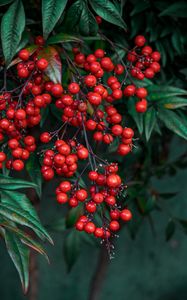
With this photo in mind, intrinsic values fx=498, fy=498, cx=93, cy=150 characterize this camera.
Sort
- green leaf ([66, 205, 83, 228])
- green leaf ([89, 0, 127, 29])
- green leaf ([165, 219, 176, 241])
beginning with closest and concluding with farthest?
green leaf ([89, 0, 127, 29]) → green leaf ([66, 205, 83, 228]) → green leaf ([165, 219, 176, 241])

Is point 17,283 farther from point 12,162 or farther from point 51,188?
point 12,162

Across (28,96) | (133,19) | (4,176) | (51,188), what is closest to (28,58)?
(28,96)

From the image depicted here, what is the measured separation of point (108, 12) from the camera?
717 mm

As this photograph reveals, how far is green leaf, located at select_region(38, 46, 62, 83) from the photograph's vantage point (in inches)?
25.9

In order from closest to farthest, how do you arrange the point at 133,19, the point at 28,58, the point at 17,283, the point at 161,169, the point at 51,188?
the point at 28,58 < the point at 133,19 < the point at 161,169 < the point at 51,188 < the point at 17,283

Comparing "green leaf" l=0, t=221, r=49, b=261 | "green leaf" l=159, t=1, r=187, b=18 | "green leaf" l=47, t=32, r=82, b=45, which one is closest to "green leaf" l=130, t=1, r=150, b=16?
"green leaf" l=159, t=1, r=187, b=18

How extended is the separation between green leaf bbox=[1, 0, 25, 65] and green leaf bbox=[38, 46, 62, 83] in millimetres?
38

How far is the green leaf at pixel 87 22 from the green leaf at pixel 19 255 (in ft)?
1.04

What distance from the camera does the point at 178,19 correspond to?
980 millimetres

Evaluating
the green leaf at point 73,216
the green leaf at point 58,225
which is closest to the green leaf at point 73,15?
the green leaf at point 73,216

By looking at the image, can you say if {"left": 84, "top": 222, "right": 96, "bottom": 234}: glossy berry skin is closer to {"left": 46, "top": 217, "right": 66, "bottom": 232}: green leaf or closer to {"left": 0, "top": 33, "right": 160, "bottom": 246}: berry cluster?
{"left": 0, "top": 33, "right": 160, "bottom": 246}: berry cluster

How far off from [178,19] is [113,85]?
1.07ft

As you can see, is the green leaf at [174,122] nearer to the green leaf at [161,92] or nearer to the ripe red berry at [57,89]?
the green leaf at [161,92]

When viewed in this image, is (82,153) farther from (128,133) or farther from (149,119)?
(149,119)
